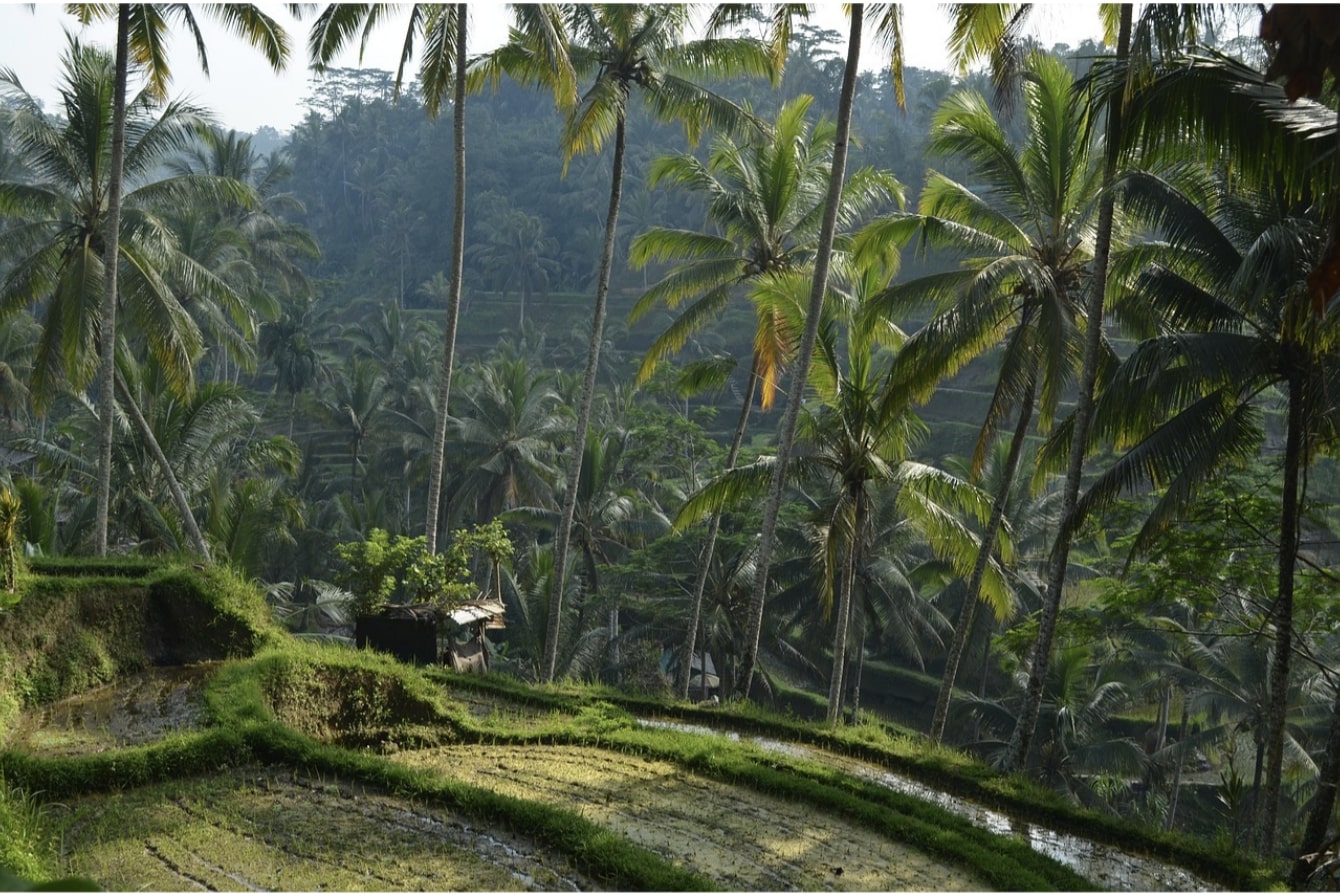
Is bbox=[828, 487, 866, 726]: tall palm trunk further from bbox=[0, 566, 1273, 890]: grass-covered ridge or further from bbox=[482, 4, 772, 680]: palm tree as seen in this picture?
bbox=[482, 4, 772, 680]: palm tree

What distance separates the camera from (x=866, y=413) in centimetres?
1355

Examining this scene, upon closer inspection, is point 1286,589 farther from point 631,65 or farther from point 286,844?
point 631,65

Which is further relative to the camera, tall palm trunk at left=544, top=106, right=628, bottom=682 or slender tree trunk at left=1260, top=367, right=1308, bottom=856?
tall palm trunk at left=544, top=106, right=628, bottom=682

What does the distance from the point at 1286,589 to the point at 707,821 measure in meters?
5.30

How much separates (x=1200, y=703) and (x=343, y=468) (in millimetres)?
29288

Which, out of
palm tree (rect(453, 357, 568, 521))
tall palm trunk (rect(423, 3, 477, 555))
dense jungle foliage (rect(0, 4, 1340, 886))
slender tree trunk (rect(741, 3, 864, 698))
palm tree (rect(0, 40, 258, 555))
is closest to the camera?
dense jungle foliage (rect(0, 4, 1340, 886))

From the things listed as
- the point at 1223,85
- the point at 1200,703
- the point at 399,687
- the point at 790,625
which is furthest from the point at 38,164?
the point at 1200,703

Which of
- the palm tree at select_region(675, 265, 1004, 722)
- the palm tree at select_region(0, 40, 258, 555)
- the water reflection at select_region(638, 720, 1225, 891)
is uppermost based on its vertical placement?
the palm tree at select_region(0, 40, 258, 555)

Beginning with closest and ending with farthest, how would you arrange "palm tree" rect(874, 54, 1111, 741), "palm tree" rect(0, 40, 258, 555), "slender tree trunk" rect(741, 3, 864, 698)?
"palm tree" rect(874, 54, 1111, 741) < "slender tree trunk" rect(741, 3, 864, 698) < "palm tree" rect(0, 40, 258, 555)

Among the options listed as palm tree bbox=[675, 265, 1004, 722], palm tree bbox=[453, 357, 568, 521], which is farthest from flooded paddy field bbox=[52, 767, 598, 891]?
palm tree bbox=[453, 357, 568, 521]

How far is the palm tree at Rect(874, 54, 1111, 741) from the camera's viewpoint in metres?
12.3

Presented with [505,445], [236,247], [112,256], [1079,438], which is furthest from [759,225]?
[236,247]

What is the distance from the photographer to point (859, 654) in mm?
25453

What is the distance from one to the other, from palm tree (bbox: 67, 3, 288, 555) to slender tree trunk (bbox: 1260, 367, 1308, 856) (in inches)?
499
